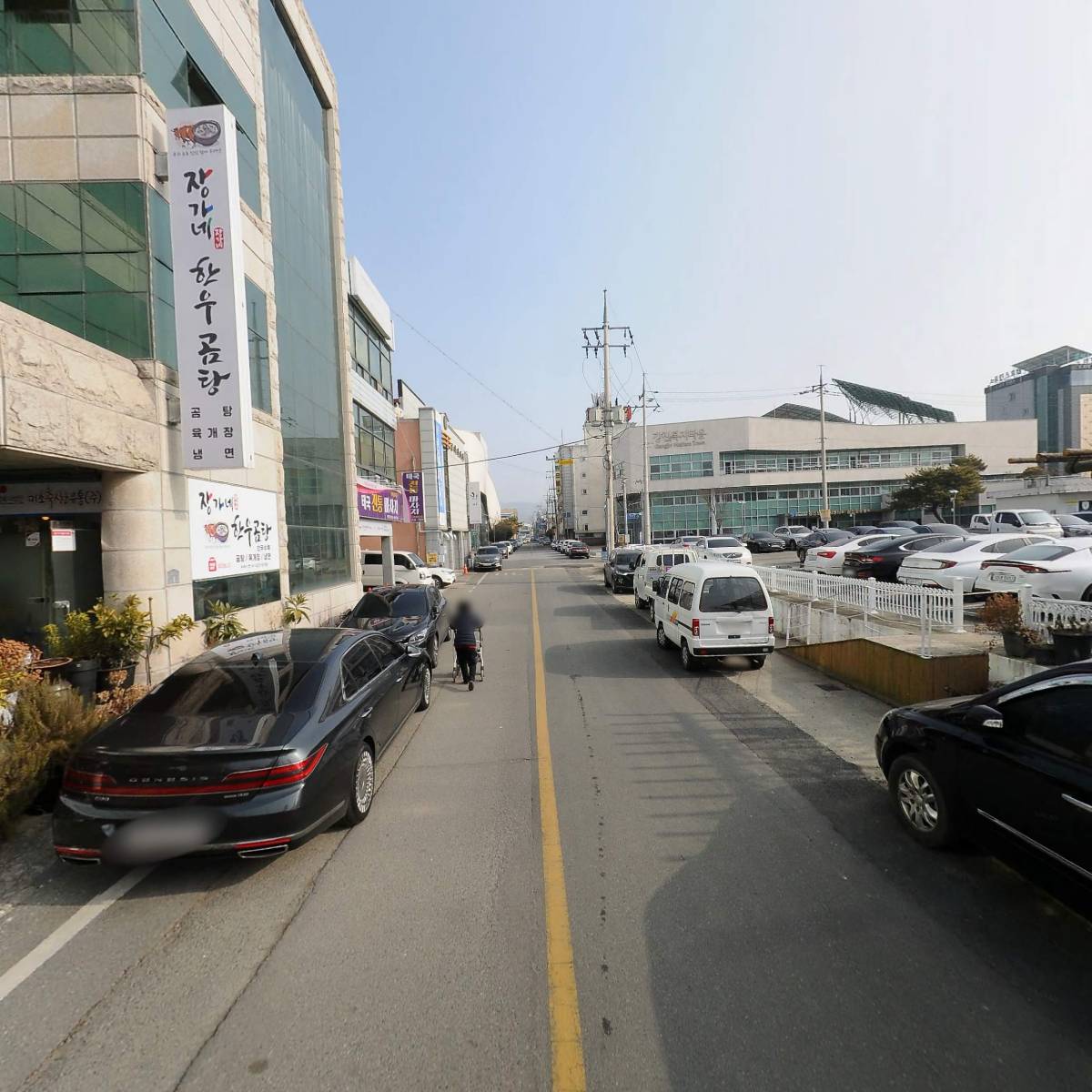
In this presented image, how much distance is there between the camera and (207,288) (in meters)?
9.57

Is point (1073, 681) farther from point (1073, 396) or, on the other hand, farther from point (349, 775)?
point (1073, 396)

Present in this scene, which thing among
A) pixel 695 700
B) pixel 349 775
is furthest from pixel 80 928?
pixel 695 700

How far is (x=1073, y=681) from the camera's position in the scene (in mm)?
3629

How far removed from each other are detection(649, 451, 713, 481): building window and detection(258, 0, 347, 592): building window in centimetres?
6192

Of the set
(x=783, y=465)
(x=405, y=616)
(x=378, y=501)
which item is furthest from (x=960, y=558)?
(x=783, y=465)

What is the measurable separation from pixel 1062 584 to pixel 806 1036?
12177mm

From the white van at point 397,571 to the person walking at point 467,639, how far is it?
480 inches

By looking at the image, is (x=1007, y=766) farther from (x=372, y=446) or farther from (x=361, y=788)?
(x=372, y=446)

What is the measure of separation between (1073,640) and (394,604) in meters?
9.96

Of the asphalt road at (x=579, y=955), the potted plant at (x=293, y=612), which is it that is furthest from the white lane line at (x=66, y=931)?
the potted plant at (x=293, y=612)

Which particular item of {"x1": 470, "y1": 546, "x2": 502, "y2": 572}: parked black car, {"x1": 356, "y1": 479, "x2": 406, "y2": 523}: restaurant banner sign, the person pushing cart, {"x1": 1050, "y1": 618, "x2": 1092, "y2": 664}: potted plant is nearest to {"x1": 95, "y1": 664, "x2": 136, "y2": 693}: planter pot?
the person pushing cart

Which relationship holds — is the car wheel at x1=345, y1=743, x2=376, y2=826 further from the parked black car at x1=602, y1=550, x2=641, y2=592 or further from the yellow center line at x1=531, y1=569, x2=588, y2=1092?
the parked black car at x1=602, y1=550, x2=641, y2=592

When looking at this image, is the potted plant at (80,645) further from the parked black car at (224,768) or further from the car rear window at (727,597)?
the car rear window at (727,597)

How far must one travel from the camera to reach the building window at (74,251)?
366 inches
